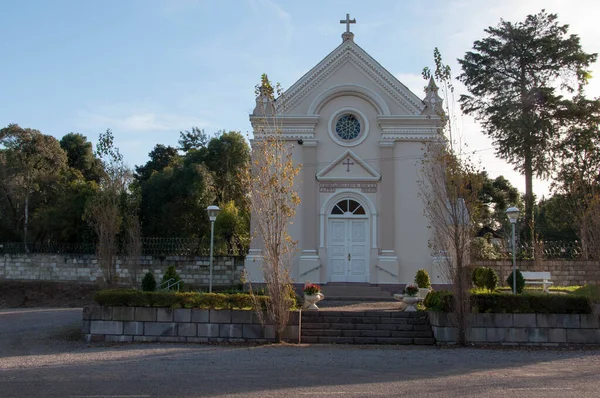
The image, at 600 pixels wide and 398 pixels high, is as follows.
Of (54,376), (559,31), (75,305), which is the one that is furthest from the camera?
(559,31)

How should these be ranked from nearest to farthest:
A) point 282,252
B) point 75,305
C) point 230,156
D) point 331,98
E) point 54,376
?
point 54,376
point 282,252
point 331,98
point 75,305
point 230,156

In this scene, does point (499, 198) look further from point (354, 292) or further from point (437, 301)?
point (437, 301)

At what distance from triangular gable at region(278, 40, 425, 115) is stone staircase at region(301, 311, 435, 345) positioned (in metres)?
9.46

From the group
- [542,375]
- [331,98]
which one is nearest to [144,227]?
[331,98]

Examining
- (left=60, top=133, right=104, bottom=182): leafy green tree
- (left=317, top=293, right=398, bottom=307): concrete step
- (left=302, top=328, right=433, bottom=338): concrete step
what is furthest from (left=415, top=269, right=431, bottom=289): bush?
(left=60, top=133, right=104, bottom=182): leafy green tree

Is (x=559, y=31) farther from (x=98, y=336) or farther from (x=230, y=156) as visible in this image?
(x=98, y=336)

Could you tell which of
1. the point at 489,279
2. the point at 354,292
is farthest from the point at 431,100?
the point at 354,292

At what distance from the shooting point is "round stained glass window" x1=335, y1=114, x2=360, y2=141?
21781 millimetres

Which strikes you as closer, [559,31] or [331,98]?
[331,98]

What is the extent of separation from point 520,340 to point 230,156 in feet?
83.8

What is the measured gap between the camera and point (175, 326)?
13414 mm

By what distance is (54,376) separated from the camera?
9.46 m

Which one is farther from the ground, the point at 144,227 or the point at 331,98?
the point at 331,98

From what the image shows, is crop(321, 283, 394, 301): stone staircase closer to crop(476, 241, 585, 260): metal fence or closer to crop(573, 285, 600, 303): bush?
crop(476, 241, 585, 260): metal fence
